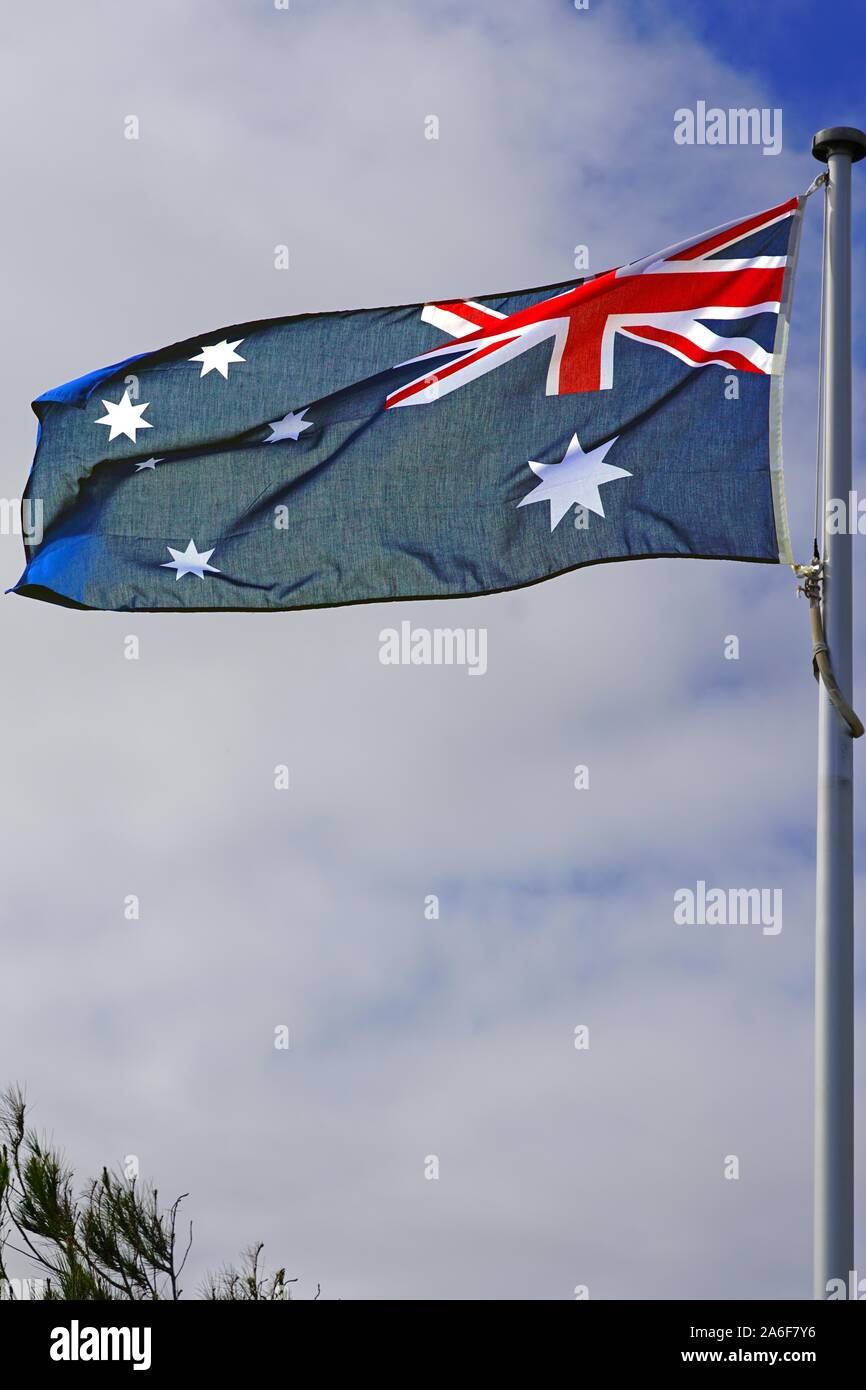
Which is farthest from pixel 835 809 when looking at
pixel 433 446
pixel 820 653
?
pixel 433 446

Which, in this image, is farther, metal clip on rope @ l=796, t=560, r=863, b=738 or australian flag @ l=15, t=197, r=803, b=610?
australian flag @ l=15, t=197, r=803, b=610

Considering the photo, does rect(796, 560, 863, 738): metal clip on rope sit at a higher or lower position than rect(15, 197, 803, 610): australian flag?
lower

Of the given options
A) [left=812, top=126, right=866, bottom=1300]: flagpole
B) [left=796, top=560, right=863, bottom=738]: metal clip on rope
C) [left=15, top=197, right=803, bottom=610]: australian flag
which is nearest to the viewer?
[left=812, top=126, right=866, bottom=1300]: flagpole

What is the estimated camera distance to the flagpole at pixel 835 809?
30.0 ft

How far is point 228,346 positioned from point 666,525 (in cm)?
408

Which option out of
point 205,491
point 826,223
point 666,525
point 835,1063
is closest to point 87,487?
point 205,491

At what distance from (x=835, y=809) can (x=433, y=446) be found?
4154 millimetres

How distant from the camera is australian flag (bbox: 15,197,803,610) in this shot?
1144 centimetres

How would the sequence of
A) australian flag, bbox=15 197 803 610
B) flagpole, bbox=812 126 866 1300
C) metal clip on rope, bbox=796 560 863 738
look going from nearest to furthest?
flagpole, bbox=812 126 866 1300, metal clip on rope, bbox=796 560 863 738, australian flag, bbox=15 197 803 610

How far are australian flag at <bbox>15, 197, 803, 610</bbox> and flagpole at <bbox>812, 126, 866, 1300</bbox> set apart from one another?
618 mm

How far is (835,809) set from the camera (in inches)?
384

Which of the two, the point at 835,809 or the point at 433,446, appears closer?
the point at 835,809

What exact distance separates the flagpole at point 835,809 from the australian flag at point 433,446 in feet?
2.03

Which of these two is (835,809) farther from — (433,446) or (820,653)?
(433,446)
